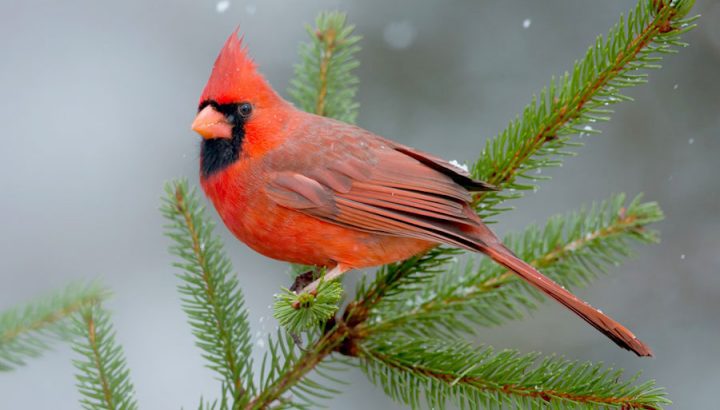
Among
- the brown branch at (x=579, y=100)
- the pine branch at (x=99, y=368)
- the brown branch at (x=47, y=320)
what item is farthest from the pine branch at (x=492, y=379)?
the brown branch at (x=47, y=320)

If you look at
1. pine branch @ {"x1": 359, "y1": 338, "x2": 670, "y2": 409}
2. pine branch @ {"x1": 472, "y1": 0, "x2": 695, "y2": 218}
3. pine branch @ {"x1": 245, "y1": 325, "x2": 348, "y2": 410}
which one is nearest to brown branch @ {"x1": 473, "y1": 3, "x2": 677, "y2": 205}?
pine branch @ {"x1": 472, "y1": 0, "x2": 695, "y2": 218}

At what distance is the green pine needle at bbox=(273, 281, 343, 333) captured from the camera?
2.06 meters

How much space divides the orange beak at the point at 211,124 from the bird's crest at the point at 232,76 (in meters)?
0.05

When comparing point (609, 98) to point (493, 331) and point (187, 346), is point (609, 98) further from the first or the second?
point (187, 346)

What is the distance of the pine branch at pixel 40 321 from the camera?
2271 millimetres

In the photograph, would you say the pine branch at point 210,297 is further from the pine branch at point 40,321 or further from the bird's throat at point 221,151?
the bird's throat at point 221,151

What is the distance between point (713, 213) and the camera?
5.09 m

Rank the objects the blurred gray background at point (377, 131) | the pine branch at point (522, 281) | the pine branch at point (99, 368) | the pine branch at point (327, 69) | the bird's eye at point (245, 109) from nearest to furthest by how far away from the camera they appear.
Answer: the pine branch at point (99, 368) → the pine branch at point (522, 281) → the pine branch at point (327, 69) → the bird's eye at point (245, 109) → the blurred gray background at point (377, 131)

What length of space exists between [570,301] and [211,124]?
1316mm

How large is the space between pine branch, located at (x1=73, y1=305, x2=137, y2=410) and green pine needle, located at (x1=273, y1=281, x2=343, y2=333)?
1.33 ft

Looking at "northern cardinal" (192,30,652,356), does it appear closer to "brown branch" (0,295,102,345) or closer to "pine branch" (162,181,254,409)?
"pine branch" (162,181,254,409)

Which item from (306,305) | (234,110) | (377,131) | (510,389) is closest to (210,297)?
(306,305)

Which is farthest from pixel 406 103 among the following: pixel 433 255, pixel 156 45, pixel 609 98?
pixel 609 98

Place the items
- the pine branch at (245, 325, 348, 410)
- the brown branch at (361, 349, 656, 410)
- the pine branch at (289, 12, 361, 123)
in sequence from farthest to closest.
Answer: the pine branch at (289, 12, 361, 123) → the pine branch at (245, 325, 348, 410) → the brown branch at (361, 349, 656, 410)
